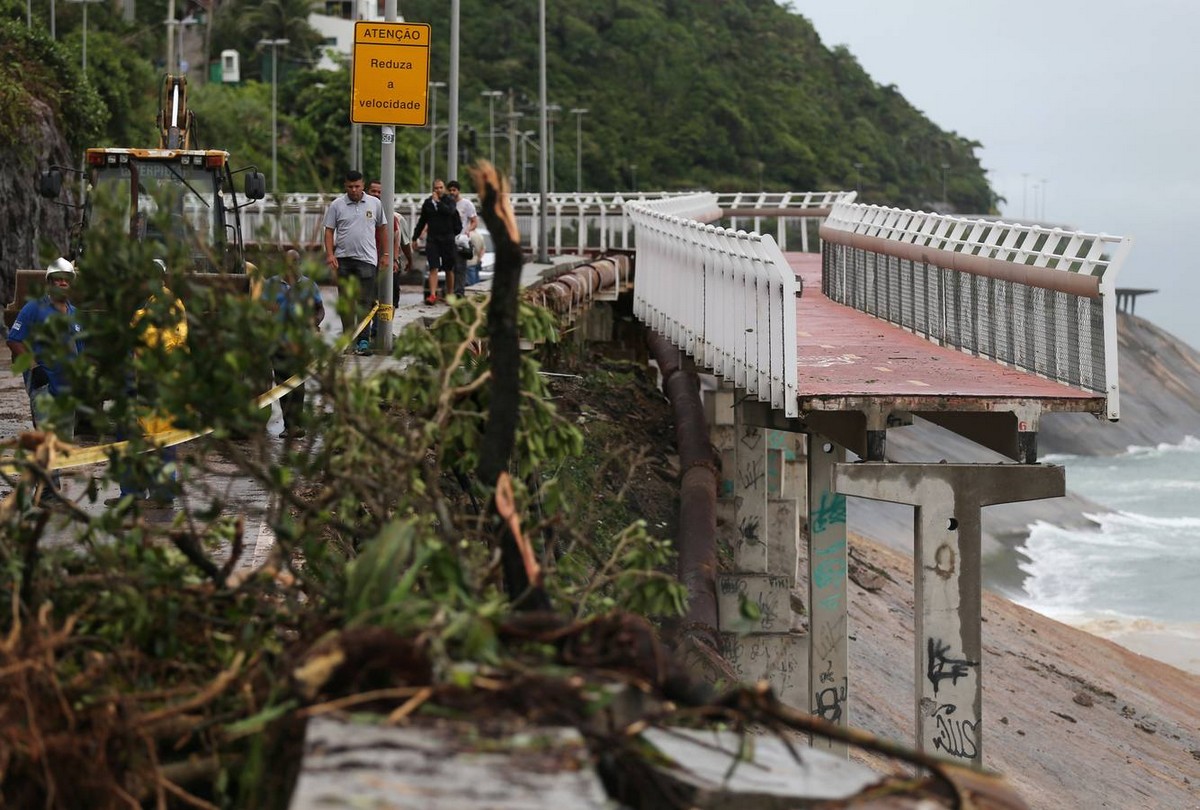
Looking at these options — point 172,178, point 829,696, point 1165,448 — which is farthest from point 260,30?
point 829,696

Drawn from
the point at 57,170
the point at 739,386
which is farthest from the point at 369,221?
the point at 739,386

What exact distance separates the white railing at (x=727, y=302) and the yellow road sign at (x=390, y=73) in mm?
2841

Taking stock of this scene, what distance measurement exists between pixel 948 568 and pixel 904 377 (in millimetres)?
1966

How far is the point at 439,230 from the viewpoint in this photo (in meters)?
24.2

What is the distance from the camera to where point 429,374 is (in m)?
7.30

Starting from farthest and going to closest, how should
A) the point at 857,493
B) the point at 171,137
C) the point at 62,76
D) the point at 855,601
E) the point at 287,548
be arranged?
the point at 62,76 → the point at 855,601 → the point at 171,137 → the point at 857,493 → the point at 287,548

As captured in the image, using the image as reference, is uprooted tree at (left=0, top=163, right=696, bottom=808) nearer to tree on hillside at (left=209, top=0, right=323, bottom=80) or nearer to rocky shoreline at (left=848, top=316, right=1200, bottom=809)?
rocky shoreline at (left=848, top=316, right=1200, bottom=809)

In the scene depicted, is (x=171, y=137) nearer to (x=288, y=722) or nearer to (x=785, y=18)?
(x=288, y=722)

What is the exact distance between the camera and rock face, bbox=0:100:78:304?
32.9 m

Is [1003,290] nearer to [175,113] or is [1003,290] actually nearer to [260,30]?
[175,113]

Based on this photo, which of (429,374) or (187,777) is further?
(429,374)

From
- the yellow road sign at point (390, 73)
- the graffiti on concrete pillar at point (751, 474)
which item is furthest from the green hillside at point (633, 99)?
the yellow road sign at point (390, 73)

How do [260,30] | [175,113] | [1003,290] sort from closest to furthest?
[1003,290]
[175,113]
[260,30]

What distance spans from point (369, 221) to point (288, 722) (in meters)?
13.0
